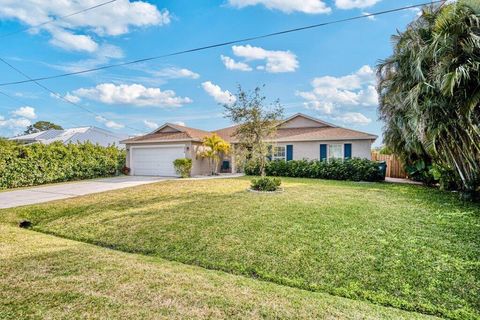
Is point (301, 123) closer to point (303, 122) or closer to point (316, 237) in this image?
point (303, 122)

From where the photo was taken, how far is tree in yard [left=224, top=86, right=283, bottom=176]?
35.7 ft

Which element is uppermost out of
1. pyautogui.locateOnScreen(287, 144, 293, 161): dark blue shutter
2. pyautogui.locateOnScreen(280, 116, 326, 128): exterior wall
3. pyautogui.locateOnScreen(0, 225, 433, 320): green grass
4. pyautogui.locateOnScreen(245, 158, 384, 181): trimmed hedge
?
pyautogui.locateOnScreen(280, 116, 326, 128): exterior wall

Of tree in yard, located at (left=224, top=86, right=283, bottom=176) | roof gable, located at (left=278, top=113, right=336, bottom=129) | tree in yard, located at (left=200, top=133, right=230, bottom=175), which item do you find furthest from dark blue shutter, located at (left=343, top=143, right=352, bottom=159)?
tree in yard, located at (left=224, top=86, right=283, bottom=176)

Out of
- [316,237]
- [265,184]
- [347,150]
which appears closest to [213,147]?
[347,150]

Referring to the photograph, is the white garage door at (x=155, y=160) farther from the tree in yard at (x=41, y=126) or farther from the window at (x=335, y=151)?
the tree in yard at (x=41, y=126)

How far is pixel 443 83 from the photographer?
702 centimetres

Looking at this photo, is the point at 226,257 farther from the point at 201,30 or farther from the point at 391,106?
the point at 201,30

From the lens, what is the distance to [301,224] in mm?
6125

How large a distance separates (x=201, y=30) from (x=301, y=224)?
33.8 ft

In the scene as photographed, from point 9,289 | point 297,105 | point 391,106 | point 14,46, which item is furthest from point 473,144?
point 14,46

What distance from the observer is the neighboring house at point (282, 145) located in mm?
17484

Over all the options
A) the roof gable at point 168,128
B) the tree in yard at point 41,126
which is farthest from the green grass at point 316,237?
the tree in yard at point 41,126

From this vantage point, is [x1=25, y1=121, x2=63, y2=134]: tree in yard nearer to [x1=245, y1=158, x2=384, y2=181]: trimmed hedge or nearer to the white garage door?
the white garage door

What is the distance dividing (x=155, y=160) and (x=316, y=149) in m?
11.4
